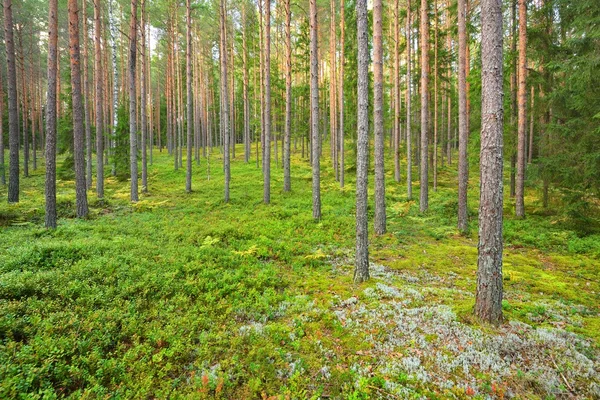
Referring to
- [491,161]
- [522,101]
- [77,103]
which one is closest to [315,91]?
[522,101]

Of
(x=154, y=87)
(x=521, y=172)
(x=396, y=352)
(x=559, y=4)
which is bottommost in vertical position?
(x=396, y=352)

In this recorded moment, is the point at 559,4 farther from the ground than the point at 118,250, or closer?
farther from the ground

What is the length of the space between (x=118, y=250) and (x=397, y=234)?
955 centimetres

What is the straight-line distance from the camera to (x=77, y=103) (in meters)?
11.7

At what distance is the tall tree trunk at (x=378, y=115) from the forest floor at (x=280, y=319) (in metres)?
1.49

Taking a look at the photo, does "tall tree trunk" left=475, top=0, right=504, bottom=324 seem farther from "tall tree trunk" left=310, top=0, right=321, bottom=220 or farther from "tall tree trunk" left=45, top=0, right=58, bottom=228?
"tall tree trunk" left=45, top=0, right=58, bottom=228

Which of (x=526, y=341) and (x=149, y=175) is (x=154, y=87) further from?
(x=526, y=341)

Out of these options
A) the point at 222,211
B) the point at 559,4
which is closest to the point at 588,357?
the point at 222,211

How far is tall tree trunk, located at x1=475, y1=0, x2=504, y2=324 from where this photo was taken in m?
4.73

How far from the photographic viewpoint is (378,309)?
5672mm

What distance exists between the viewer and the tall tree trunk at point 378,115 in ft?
28.8

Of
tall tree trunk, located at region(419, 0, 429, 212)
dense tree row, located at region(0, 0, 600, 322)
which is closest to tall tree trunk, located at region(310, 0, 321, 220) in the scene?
dense tree row, located at region(0, 0, 600, 322)

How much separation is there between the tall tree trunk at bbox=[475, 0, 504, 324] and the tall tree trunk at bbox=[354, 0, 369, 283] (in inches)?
90.0

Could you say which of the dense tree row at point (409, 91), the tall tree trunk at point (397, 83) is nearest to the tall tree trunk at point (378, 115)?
the dense tree row at point (409, 91)
